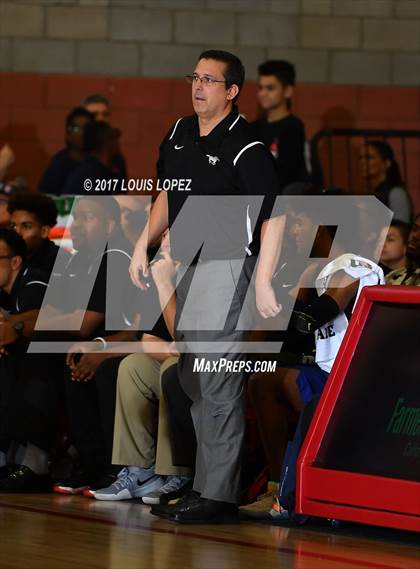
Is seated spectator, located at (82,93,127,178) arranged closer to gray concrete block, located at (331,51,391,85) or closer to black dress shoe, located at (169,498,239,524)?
gray concrete block, located at (331,51,391,85)

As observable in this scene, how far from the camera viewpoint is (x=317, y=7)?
454 inches

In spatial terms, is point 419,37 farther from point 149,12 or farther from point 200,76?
point 200,76

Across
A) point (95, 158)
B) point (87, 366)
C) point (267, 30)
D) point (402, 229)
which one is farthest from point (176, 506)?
point (267, 30)

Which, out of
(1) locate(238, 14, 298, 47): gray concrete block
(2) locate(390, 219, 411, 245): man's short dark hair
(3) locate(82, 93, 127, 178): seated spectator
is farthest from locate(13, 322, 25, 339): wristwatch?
(1) locate(238, 14, 298, 47): gray concrete block

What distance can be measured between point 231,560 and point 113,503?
1.61 meters

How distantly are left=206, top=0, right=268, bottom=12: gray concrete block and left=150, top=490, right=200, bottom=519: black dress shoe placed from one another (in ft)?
20.6

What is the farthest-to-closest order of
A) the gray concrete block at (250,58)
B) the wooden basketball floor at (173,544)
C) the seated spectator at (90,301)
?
the gray concrete block at (250,58), the seated spectator at (90,301), the wooden basketball floor at (173,544)

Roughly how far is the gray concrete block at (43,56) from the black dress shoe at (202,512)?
20.7ft

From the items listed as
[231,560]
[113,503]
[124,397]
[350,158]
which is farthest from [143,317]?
[350,158]

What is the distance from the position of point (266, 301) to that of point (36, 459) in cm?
196

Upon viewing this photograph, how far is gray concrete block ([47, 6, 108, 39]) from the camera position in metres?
11.5

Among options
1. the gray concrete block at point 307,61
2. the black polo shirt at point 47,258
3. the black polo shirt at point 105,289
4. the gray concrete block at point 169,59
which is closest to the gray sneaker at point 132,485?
the black polo shirt at point 105,289

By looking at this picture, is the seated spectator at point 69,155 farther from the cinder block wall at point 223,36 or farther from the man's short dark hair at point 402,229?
the man's short dark hair at point 402,229

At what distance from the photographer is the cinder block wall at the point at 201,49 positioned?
11.5 m
